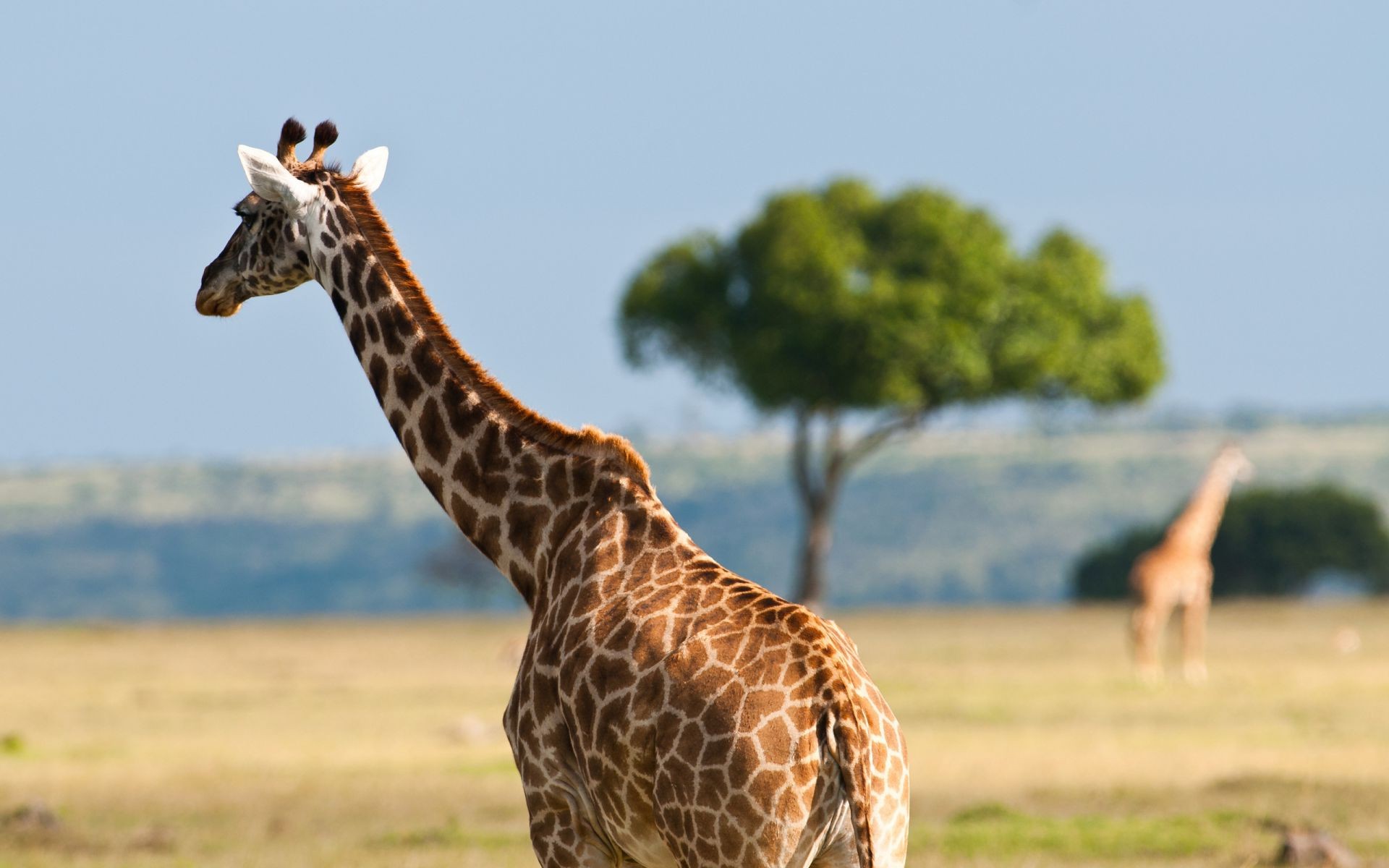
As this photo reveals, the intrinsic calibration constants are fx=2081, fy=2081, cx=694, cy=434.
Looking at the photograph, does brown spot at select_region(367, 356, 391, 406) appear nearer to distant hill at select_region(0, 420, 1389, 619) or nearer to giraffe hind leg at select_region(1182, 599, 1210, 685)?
giraffe hind leg at select_region(1182, 599, 1210, 685)

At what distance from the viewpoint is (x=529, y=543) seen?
781 cm

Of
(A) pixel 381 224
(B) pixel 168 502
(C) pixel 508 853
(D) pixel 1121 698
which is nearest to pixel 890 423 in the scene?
(D) pixel 1121 698

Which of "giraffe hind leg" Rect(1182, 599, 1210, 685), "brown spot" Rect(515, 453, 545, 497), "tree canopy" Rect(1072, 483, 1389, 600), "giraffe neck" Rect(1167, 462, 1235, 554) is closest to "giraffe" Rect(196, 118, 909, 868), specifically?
"brown spot" Rect(515, 453, 545, 497)

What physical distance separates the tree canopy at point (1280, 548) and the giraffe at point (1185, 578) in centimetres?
3898

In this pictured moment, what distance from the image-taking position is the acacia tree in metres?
47.6

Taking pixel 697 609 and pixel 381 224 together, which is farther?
pixel 381 224

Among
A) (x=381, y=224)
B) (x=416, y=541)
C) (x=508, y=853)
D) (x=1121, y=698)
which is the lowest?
(x=416, y=541)

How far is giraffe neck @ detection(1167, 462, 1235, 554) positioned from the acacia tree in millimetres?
14392

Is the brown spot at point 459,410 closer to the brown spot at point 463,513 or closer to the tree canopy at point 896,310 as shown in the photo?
the brown spot at point 463,513

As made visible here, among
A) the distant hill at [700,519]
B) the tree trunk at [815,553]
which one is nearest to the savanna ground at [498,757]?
the tree trunk at [815,553]

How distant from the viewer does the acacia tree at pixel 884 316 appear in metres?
47.6

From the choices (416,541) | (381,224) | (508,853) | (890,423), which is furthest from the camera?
(416,541)

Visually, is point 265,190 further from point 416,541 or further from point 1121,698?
point 416,541

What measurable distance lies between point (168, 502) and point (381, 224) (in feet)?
450
